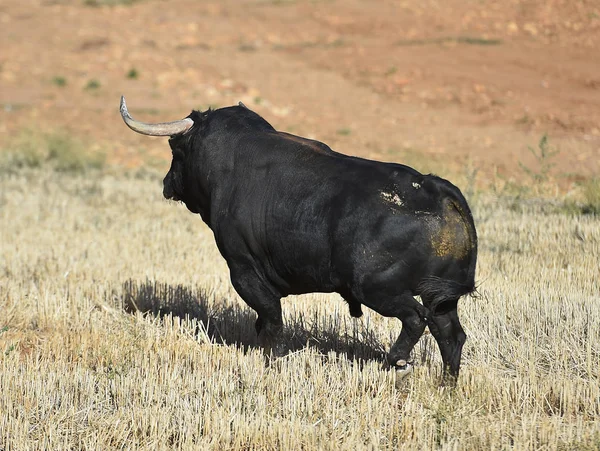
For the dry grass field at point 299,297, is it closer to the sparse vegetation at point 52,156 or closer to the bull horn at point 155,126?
the sparse vegetation at point 52,156

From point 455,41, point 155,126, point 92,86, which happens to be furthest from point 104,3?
point 155,126

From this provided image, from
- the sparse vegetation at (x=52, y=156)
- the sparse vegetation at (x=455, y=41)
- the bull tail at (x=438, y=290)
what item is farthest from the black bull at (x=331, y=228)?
the sparse vegetation at (x=455, y=41)

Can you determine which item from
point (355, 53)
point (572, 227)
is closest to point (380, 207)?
point (572, 227)

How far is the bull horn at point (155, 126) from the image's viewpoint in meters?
6.96

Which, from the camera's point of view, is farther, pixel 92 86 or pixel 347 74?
pixel 347 74

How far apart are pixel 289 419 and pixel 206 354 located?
144 centimetres

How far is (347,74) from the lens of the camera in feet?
92.6

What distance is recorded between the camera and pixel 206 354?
23.2 feet

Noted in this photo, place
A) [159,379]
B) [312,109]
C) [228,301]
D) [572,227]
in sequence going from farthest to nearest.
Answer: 1. [312,109]
2. [572,227]
3. [228,301]
4. [159,379]

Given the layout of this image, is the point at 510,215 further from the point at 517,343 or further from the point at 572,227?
the point at 517,343

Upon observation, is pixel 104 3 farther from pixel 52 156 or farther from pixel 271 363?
pixel 271 363

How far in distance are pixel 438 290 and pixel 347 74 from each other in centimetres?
2295

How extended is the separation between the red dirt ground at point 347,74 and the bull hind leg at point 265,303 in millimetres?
9520

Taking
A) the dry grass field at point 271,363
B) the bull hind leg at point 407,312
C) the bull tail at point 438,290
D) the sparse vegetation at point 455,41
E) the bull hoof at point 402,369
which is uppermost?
the bull tail at point 438,290
